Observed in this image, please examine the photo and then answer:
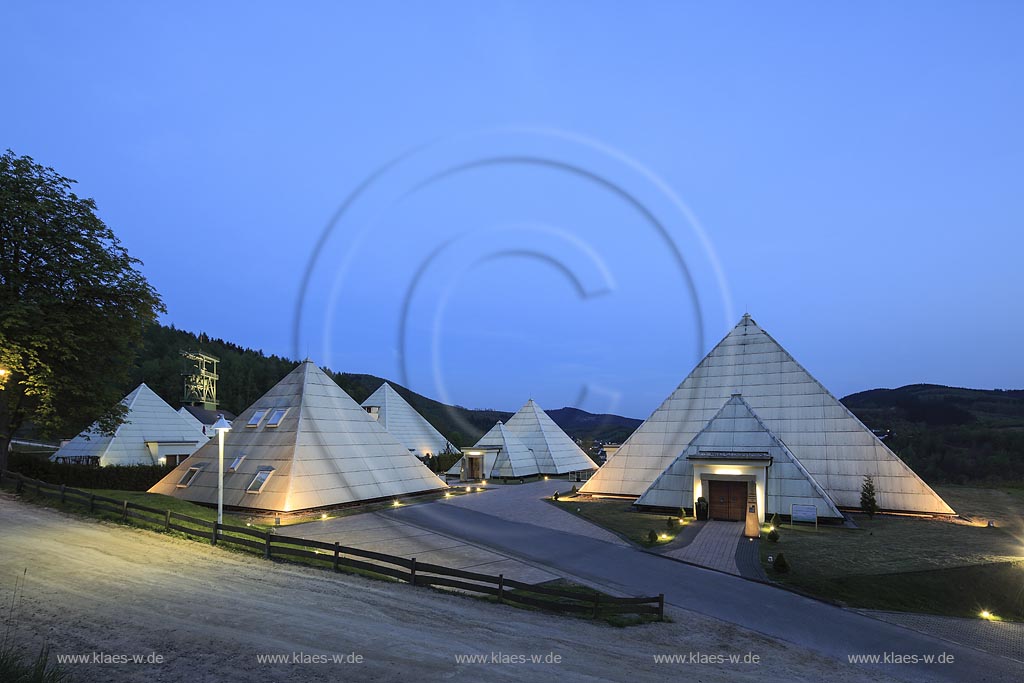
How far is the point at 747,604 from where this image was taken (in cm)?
1833

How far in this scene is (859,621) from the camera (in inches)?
688

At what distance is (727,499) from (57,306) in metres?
41.9

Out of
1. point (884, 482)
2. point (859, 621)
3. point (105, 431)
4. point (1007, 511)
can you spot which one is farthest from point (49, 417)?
point (1007, 511)

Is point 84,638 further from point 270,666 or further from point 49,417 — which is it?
point 49,417

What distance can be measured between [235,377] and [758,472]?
148575 millimetres

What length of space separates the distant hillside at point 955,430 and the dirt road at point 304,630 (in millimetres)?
79431

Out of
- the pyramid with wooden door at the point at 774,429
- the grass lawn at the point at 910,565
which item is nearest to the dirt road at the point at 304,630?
the grass lawn at the point at 910,565

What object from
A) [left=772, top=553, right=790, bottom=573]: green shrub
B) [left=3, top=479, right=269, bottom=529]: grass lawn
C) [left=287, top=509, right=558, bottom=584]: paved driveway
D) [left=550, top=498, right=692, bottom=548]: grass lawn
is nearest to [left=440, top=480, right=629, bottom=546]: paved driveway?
[left=550, top=498, right=692, bottom=548]: grass lawn

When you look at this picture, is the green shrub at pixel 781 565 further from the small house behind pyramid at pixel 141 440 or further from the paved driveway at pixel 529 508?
the small house behind pyramid at pixel 141 440

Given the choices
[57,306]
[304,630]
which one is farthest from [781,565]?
[57,306]

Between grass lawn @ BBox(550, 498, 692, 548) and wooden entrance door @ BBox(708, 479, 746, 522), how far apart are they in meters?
2.28

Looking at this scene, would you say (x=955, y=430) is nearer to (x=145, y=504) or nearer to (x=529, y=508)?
(x=529, y=508)

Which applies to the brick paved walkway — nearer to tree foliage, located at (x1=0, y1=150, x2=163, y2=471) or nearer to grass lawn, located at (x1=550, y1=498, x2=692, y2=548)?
grass lawn, located at (x1=550, y1=498, x2=692, y2=548)

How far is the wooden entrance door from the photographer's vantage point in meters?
34.8
